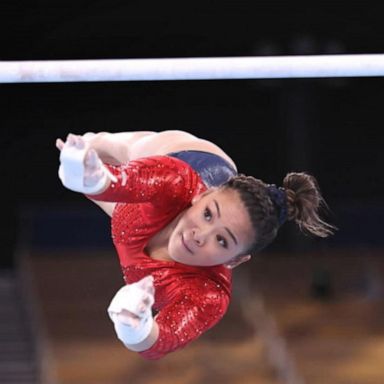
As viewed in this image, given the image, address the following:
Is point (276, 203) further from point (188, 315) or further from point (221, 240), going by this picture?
point (188, 315)

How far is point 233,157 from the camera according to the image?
6438mm

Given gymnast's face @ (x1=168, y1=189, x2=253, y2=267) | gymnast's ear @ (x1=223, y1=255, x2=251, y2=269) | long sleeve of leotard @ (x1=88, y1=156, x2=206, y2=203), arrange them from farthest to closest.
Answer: gymnast's ear @ (x1=223, y1=255, x2=251, y2=269) → gymnast's face @ (x1=168, y1=189, x2=253, y2=267) → long sleeve of leotard @ (x1=88, y1=156, x2=206, y2=203)

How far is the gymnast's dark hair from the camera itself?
2518mm

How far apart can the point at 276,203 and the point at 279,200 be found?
0.02 meters

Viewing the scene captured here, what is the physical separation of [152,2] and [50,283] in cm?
223

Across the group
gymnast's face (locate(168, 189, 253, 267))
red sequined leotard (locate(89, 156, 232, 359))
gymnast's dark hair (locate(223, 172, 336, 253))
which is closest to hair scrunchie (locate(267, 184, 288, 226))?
gymnast's dark hair (locate(223, 172, 336, 253))

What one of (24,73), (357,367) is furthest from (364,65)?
(357,367)

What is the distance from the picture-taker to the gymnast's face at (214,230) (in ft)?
8.13

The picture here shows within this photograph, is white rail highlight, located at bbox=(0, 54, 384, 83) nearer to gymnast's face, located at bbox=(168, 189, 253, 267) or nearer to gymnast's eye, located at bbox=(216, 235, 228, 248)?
gymnast's face, located at bbox=(168, 189, 253, 267)

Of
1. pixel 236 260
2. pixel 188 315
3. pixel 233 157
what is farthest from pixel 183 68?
pixel 233 157

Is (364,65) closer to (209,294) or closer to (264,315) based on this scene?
(209,294)

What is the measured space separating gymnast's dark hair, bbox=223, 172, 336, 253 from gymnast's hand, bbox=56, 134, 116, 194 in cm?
41

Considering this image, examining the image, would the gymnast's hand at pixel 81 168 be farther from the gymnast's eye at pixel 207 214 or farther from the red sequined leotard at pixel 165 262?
the gymnast's eye at pixel 207 214

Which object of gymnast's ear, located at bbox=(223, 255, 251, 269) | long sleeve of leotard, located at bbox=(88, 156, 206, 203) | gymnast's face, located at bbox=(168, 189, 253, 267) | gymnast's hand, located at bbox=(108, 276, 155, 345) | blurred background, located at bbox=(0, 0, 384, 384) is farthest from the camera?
blurred background, located at bbox=(0, 0, 384, 384)
